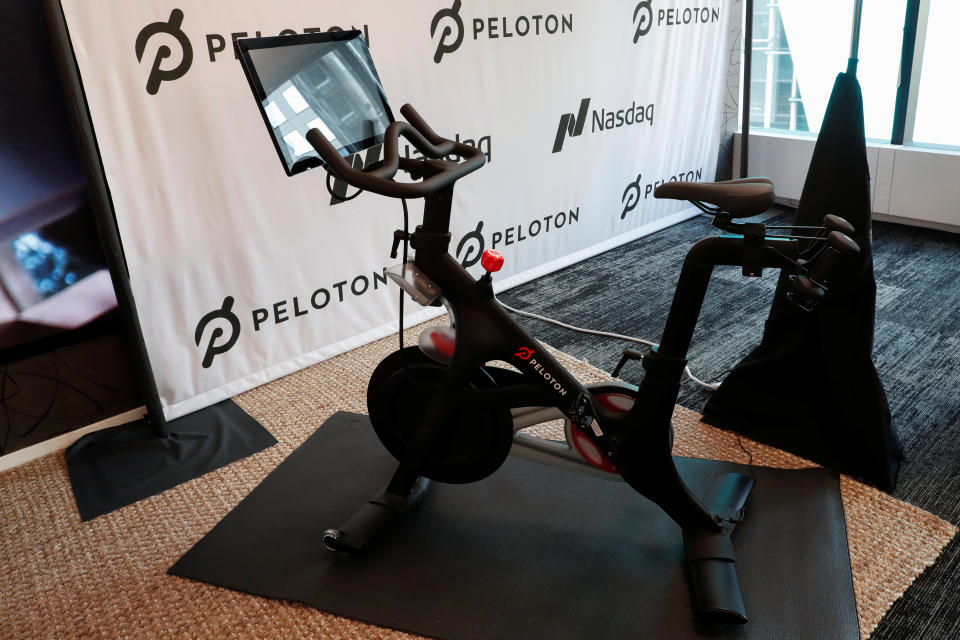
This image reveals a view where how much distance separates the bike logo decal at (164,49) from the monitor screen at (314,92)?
794 millimetres

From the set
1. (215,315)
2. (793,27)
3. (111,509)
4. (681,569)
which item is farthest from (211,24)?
(793,27)

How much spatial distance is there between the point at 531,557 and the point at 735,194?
3.16 ft

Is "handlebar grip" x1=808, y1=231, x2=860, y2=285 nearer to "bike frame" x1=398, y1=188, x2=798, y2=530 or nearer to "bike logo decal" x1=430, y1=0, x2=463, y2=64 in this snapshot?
"bike frame" x1=398, y1=188, x2=798, y2=530

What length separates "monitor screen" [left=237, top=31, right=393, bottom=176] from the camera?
1.52 m

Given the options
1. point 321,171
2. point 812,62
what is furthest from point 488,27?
point 812,62

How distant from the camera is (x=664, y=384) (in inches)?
62.9

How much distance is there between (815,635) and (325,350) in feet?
6.32

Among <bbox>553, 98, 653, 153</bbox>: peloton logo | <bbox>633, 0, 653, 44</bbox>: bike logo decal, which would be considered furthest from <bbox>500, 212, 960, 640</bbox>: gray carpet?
<bbox>633, 0, 653, 44</bbox>: bike logo decal

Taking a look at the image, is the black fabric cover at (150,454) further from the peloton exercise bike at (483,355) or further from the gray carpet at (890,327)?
the gray carpet at (890,327)

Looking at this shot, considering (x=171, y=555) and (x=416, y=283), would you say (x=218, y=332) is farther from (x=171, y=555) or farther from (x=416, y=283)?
(x=416, y=283)

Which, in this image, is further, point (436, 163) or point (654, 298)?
point (654, 298)

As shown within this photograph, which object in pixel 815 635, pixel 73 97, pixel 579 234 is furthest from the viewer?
pixel 579 234

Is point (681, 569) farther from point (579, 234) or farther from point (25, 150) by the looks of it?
point (579, 234)

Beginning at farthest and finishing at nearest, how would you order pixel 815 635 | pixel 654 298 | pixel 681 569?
pixel 654 298, pixel 681 569, pixel 815 635
